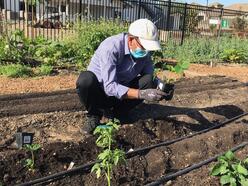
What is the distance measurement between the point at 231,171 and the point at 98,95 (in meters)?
1.54

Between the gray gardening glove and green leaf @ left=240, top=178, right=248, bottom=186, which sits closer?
green leaf @ left=240, top=178, right=248, bottom=186

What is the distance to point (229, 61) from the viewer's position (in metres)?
12.5

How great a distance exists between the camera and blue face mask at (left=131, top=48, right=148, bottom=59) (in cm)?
416

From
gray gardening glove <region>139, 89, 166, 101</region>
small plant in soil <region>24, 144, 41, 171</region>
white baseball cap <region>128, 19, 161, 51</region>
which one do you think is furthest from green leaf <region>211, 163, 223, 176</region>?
small plant in soil <region>24, 144, 41, 171</region>

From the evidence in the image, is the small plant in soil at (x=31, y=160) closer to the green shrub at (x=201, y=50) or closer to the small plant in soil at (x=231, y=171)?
the small plant in soil at (x=231, y=171)

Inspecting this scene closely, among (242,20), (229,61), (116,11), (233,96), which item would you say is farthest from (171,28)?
(233,96)

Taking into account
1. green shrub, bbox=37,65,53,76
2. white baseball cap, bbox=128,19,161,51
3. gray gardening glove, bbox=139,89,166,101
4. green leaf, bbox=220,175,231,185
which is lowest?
green leaf, bbox=220,175,231,185

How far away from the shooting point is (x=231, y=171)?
364 cm

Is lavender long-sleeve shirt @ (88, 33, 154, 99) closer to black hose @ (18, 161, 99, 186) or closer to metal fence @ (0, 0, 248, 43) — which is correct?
black hose @ (18, 161, 99, 186)

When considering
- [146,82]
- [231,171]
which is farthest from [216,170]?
[146,82]

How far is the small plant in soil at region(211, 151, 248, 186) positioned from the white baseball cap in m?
1.21

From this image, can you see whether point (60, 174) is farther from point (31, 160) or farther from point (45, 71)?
point (45, 71)

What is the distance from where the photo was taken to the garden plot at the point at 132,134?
3709 millimetres

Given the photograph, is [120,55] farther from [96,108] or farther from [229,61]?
[229,61]
